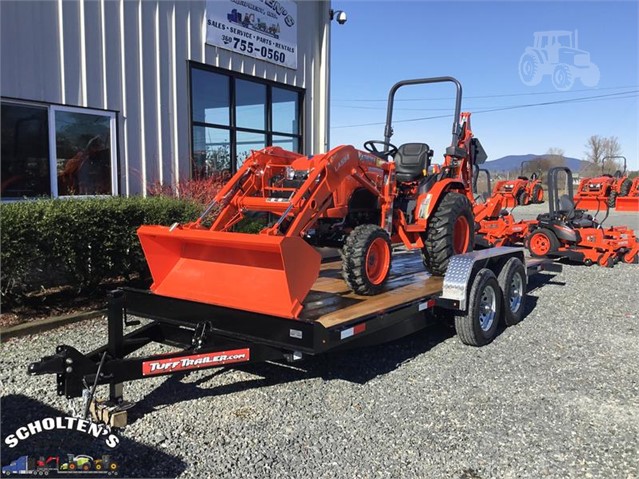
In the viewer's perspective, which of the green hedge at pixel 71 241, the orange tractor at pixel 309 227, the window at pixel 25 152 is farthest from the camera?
the window at pixel 25 152

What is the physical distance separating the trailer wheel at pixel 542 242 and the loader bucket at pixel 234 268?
26.0 ft

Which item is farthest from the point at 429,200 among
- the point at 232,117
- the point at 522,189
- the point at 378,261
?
the point at 522,189

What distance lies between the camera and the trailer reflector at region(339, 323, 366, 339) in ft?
11.9

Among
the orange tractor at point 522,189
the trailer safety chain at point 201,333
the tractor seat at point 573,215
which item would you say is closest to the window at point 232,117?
the trailer safety chain at point 201,333

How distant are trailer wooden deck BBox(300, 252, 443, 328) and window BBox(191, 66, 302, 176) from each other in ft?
11.1

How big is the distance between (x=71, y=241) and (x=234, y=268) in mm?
2247

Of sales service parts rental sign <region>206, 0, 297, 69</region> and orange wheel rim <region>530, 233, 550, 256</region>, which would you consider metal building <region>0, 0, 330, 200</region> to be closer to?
sales service parts rental sign <region>206, 0, 297, 69</region>

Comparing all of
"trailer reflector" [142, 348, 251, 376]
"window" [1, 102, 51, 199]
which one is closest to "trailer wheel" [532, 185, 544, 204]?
"window" [1, 102, 51, 199]

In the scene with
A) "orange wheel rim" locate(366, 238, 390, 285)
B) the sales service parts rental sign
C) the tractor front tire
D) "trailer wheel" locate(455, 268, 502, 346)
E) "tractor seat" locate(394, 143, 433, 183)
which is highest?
the sales service parts rental sign

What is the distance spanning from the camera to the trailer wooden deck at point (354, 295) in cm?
397

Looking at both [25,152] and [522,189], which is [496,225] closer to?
[25,152]

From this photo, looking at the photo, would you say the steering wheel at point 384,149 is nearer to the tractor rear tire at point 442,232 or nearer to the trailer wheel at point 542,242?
the tractor rear tire at point 442,232

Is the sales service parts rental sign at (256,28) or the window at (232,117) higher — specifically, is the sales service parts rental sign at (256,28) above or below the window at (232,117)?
above

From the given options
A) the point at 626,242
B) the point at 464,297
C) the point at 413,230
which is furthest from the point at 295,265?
the point at 626,242
